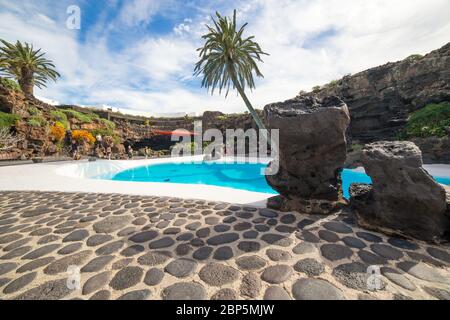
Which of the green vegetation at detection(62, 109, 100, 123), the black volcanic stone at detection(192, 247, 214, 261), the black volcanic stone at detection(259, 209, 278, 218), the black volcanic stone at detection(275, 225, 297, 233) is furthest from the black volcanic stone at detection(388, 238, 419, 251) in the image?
the green vegetation at detection(62, 109, 100, 123)

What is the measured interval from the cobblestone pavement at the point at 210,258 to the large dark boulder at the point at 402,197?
0.68 feet

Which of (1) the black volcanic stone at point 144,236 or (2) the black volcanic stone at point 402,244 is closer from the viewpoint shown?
(2) the black volcanic stone at point 402,244

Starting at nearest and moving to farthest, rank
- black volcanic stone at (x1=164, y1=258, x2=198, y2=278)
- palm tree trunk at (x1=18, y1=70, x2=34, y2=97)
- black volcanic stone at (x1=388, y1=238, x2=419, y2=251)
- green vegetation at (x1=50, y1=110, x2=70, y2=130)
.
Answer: black volcanic stone at (x1=164, y1=258, x2=198, y2=278) < black volcanic stone at (x1=388, y1=238, x2=419, y2=251) < palm tree trunk at (x1=18, y1=70, x2=34, y2=97) < green vegetation at (x1=50, y1=110, x2=70, y2=130)

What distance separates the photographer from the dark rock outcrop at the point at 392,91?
44.9 ft

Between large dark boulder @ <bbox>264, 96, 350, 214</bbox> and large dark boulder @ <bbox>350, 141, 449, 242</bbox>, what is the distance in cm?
56

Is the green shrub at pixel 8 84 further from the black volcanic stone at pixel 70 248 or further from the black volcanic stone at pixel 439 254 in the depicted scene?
the black volcanic stone at pixel 439 254

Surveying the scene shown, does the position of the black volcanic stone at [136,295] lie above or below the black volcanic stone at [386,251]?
below

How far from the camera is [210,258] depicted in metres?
2.31

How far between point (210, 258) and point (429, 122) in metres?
18.2

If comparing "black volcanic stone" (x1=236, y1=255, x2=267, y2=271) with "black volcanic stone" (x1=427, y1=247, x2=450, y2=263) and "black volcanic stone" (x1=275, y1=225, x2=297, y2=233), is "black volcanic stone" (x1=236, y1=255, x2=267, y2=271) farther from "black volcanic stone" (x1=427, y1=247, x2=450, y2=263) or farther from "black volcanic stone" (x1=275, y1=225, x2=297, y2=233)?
"black volcanic stone" (x1=427, y1=247, x2=450, y2=263)

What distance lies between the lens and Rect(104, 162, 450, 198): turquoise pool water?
10112mm

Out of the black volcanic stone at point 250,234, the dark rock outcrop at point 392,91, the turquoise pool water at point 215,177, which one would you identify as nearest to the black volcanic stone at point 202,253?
the black volcanic stone at point 250,234

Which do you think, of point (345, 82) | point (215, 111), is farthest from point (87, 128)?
point (345, 82)
